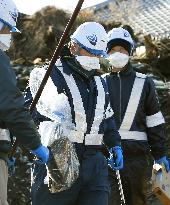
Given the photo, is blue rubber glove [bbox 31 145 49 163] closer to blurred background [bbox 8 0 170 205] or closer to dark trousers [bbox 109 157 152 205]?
dark trousers [bbox 109 157 152 205]

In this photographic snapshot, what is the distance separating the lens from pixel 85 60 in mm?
4414

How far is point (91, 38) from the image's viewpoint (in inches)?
177

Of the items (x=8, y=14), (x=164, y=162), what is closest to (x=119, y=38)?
(x=164, y=162)

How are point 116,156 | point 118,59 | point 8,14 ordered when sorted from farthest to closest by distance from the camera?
point 118,59, point 116,156, point 8,14

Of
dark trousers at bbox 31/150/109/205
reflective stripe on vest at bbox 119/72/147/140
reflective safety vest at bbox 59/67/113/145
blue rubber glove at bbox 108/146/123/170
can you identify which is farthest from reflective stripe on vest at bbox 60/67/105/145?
reflective stripe on vest at bbox 119/72/147/140

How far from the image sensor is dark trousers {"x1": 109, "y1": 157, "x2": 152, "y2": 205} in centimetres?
557

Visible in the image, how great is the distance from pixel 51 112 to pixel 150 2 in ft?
71.7

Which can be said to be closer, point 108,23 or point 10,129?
point 10,129

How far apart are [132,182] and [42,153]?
1973mm

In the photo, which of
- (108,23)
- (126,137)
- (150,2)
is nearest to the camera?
(126,137)

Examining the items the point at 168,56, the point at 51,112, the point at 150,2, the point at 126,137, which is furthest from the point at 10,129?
the point at 150,2

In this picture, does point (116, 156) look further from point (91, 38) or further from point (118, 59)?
point (118, 59)

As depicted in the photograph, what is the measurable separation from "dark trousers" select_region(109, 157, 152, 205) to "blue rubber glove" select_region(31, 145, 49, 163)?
1792 mm

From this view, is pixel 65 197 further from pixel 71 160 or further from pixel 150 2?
pixel 150 2
